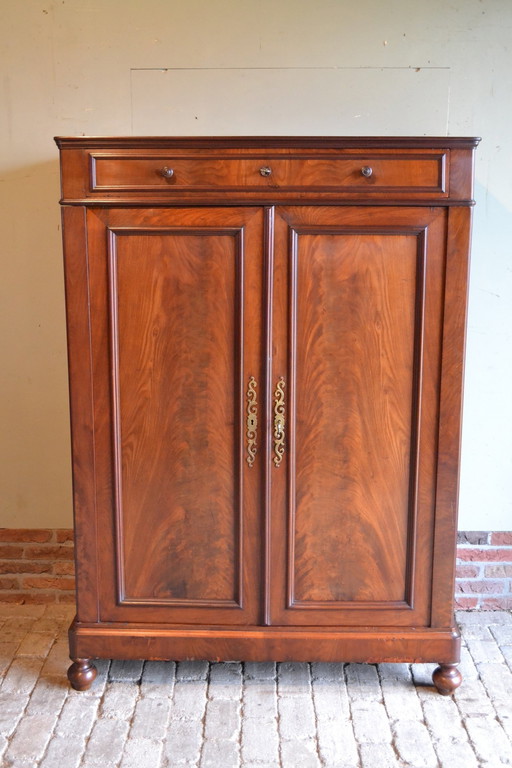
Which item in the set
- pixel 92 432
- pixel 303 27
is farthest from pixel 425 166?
pixel 92 432

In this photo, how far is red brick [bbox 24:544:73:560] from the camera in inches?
110

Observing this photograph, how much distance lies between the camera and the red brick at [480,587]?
2.78 m

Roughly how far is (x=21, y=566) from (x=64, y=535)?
0.75 ft

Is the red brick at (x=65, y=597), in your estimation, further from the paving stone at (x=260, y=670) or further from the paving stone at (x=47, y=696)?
the paving stone at (x=260, y=670)

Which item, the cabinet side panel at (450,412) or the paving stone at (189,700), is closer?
the cabinet side panel at (450,412)

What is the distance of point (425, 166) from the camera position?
1.97m

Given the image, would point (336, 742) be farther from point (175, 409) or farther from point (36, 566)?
point (36, 566)

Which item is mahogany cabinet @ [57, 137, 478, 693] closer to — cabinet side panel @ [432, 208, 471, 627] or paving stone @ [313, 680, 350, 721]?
cabinet side panel @ [432, 208, 471, 627]

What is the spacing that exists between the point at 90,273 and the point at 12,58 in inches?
42.4

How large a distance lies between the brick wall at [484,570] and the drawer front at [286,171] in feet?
4.81

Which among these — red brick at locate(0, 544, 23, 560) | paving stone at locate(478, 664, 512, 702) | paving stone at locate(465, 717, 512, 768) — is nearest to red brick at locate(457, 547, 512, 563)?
paving stone at locate(478, 664, 512, 702)

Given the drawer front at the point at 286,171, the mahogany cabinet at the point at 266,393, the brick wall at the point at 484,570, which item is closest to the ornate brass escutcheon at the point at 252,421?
the mahogany cabinet at the point at 266,393

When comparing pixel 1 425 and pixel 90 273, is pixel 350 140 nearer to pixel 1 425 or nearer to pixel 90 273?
pixel 90 273

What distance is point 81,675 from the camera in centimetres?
223
